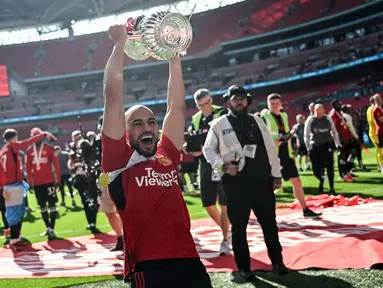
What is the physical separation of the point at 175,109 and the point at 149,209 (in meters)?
0.70

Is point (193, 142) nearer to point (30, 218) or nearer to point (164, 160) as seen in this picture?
point (164, 160)

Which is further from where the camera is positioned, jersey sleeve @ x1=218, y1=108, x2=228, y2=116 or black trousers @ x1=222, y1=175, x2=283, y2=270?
jersey sleeve @ x1=218, y1=108, x2=228, y2=116

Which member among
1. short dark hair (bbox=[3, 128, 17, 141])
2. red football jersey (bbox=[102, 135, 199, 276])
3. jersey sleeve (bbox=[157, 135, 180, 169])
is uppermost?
short dark hair (bbox=[3, 128, 17, 141])

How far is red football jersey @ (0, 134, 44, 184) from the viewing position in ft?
27.4

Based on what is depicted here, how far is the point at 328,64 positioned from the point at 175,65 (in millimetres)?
39678

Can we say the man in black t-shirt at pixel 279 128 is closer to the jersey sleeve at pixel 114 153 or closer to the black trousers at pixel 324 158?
the black trousers at pixel 324 158

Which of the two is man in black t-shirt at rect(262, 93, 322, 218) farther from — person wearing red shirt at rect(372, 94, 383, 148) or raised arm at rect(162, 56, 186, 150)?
raised arm at rect(162, 56, 186, 150)

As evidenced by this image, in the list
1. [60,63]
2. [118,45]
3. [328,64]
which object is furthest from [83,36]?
[118,45]

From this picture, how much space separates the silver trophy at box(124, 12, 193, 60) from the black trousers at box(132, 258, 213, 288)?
3.89 ft

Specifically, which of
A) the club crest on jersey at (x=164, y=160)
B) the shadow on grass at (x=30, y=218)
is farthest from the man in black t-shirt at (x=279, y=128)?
the shadow on grass at (x=30, y=218)

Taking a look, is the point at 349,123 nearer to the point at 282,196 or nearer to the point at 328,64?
the point at 282,196

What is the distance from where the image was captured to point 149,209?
2523mm

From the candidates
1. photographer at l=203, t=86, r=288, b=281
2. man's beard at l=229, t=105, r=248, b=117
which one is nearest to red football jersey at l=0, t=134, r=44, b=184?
photographer at l=203, t=86, r=288, b=281

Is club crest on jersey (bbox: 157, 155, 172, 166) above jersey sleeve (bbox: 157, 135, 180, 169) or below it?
below
